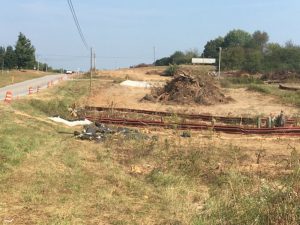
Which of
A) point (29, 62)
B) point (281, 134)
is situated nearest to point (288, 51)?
point (29, 62)

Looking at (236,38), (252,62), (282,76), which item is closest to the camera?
(282,76)

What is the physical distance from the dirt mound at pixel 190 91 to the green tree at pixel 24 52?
245 ft

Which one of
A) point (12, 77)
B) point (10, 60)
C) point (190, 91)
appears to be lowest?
point (190, 91)

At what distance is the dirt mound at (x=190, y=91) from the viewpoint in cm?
3609

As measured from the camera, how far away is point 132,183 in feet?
36.8

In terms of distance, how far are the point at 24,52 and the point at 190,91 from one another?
7882 cm

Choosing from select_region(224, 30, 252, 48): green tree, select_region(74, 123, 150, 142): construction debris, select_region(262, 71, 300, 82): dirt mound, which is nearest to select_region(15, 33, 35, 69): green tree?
select_region(262, 71, 300, 82): dirt mound

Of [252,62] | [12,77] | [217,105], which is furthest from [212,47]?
[217,105]

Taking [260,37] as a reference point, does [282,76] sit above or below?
below

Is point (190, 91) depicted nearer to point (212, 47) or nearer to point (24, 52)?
point (24, 52)

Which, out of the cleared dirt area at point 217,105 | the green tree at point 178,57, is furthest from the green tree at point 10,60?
the cleared dirt area at point 217,105

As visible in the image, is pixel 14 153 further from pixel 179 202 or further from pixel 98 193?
pixel 179 202

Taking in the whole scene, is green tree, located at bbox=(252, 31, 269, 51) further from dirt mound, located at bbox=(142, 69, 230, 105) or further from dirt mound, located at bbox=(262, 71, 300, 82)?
dirt mound, located at bbox=(142, 69, 230, 105)

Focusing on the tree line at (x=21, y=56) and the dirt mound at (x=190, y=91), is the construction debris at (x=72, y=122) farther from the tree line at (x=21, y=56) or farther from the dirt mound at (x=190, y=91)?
the tree line at (x=21, y=56)
